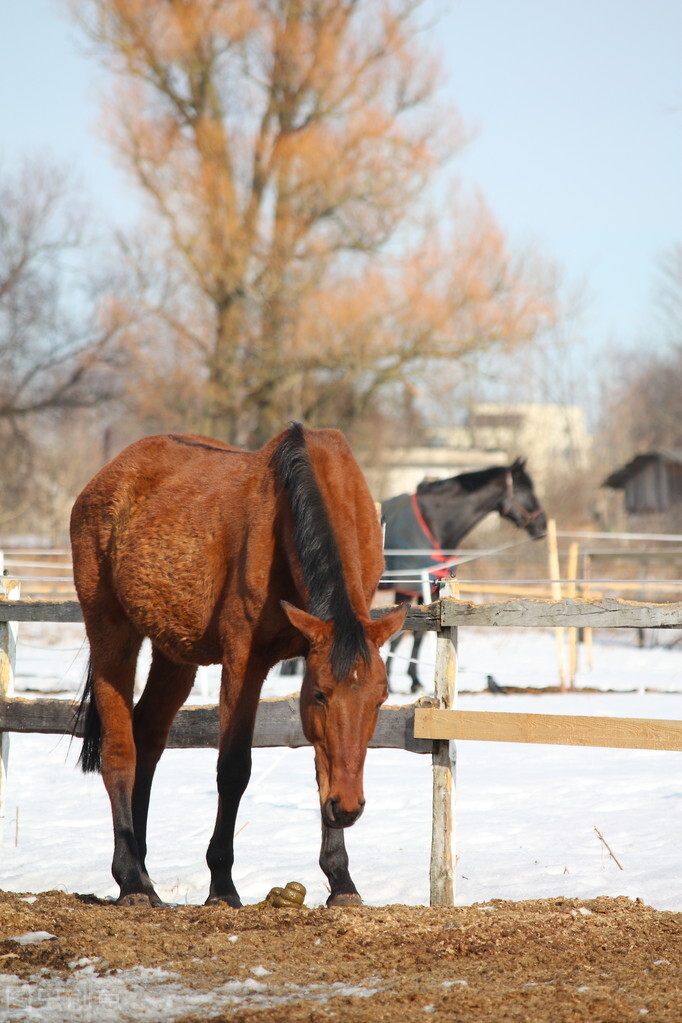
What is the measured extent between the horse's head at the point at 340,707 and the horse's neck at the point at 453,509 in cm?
884

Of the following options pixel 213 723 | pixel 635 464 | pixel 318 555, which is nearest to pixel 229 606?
pixel 318 555

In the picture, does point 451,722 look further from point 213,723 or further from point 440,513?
point 440,513

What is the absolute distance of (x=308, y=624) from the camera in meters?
3.65

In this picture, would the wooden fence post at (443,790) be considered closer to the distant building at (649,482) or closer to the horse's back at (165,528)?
the horse's back at (165,528)

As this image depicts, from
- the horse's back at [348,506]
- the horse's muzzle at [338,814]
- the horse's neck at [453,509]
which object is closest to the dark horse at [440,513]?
the horse's neck at [453,509]

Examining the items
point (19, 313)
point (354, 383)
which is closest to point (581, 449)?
point (354, 383)

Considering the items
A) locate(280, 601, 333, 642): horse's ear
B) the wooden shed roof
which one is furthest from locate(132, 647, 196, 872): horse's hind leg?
the wooden shed roof

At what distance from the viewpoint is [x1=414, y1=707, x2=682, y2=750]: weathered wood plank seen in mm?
4004

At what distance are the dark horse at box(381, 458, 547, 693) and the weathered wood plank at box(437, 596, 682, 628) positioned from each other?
742cm

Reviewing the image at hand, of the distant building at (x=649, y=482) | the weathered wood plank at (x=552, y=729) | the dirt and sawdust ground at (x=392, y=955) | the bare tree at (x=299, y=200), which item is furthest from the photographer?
the distant building at (x=649, y=482)

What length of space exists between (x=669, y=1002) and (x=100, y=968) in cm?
166

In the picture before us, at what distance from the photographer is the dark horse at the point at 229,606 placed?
11.9 ft

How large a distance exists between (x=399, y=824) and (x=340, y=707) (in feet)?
8.78

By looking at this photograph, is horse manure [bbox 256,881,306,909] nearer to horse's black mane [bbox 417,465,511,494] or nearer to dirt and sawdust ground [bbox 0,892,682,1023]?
dirt and sawdust ground [bbox 0,892,682,1023]
